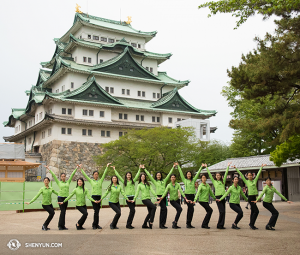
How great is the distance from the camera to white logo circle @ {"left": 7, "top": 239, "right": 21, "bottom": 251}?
26.6 ft

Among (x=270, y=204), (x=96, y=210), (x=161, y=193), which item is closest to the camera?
(x=270, y=204)

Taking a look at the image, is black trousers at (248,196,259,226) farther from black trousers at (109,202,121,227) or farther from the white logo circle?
the white logo circle

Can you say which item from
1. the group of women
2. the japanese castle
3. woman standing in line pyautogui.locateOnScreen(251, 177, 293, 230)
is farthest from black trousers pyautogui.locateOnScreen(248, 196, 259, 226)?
the japanese castle

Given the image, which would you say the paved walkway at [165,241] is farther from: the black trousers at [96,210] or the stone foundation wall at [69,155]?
the stone foundation wall at [69,155]

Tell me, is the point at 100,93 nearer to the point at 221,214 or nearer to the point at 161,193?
the point at 161,193

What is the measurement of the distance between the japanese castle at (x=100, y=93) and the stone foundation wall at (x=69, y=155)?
0.26 metres

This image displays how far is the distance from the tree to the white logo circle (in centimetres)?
2435

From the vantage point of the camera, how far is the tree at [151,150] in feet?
112

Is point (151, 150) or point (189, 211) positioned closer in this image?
point (189, 211)

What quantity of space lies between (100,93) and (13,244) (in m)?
38.7

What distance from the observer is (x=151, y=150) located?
3391 cm

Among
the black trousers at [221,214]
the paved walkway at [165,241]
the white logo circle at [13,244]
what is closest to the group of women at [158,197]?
the black trousers at [221,214]

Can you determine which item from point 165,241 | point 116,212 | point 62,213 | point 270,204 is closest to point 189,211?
point 116,212

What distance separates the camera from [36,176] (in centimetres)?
4509
